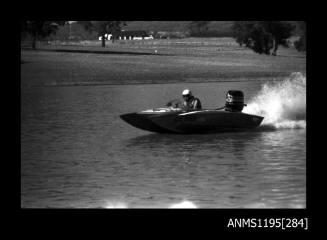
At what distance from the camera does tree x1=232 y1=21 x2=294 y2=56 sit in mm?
123438

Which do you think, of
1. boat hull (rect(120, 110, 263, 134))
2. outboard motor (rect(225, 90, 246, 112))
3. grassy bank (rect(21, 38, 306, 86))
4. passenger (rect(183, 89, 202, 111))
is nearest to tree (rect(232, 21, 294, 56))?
grassy bank (rect(21, 38, 306, 86))

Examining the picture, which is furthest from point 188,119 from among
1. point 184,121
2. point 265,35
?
point 265,35

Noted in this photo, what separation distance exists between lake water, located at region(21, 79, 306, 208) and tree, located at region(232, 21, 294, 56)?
79.1 metres

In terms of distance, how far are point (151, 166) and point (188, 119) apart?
6.38 meters

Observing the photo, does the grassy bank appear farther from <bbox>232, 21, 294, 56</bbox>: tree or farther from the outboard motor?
the outboard motor

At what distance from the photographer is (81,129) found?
39.2 metres

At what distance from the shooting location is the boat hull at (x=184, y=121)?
3338 centimetres

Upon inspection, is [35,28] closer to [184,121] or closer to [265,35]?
[265,35]

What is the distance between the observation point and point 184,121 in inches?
1318
